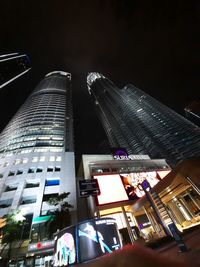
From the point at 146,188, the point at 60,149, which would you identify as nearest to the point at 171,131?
the point at 60,149

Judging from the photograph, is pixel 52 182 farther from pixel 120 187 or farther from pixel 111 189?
pixel 120 187

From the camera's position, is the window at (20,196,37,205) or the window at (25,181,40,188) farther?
the window at (25,181,40,188)

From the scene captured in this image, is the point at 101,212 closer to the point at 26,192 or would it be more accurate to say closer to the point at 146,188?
the point at 146,188

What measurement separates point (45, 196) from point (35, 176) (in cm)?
710

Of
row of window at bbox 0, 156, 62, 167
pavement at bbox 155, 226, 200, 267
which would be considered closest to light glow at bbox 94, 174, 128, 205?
pavement at bbox 155, 226, 200, 267

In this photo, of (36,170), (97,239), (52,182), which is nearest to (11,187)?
(36,170)

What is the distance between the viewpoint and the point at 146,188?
8375 millimetres

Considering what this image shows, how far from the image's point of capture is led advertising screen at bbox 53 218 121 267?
7.81 meters

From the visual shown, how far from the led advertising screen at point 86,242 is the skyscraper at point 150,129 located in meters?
85.3

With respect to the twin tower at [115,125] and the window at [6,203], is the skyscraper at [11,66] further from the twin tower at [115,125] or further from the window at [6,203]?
the twin tower at [115,125]

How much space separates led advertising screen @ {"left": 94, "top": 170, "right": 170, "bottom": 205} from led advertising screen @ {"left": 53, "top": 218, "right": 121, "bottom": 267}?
33.7 feet

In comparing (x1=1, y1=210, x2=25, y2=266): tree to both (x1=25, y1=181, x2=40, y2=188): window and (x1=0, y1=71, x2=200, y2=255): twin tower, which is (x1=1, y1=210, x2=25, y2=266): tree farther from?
(x1=25, y1=181, x2=40, y2=188): window

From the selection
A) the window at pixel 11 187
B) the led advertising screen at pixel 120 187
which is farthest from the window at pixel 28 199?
the led advertising screen at pixel 120 187

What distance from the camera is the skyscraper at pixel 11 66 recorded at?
26513 mm
